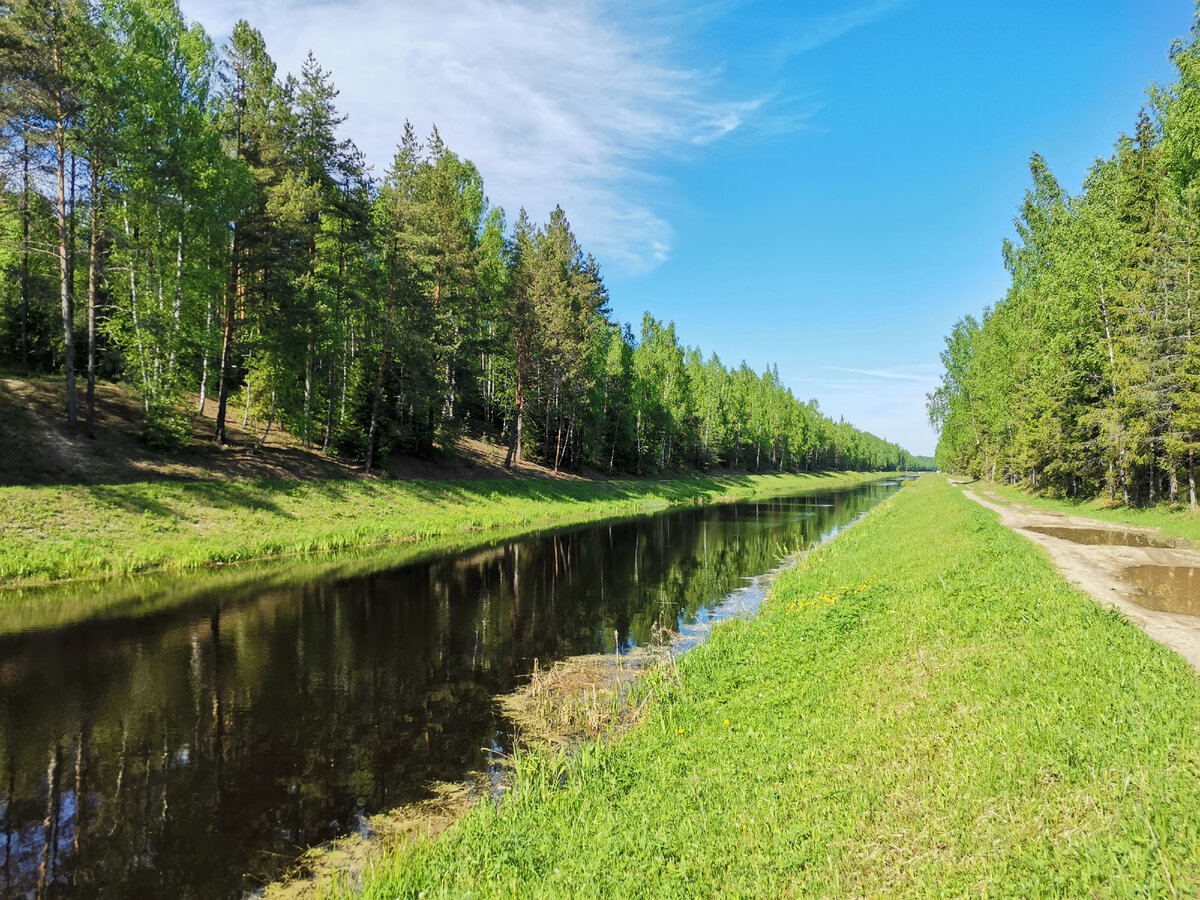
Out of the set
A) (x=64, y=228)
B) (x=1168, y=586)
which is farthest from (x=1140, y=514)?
(x=64, y=228)

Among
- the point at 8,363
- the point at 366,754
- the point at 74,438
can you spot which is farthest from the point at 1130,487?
the point at 8,363

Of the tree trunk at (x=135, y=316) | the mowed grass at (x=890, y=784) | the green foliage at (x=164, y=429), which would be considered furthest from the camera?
the green foliage at (x=164, y=429)

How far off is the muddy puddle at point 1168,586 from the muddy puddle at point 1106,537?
4795 millimetres

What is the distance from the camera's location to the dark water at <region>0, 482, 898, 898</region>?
6.76 meters

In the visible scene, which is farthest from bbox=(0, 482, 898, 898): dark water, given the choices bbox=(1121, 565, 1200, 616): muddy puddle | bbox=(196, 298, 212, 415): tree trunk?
bbox=(196, 298, 212, 415): tree trunk

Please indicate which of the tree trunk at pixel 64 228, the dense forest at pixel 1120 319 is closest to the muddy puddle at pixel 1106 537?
the dense forest at pixel 1120 319

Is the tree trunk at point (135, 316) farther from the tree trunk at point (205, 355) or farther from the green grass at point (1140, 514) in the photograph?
the green grass at point (1140, 514)

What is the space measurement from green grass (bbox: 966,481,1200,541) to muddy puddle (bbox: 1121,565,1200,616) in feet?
26.3

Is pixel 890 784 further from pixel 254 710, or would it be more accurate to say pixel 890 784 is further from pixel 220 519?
pixel 220 519

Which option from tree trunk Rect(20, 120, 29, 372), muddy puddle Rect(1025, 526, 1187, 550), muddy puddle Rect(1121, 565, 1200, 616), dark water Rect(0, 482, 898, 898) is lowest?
dark water Rect(0, 482, 898, 898)

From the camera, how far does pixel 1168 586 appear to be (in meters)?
13.2

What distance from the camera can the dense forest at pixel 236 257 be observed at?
22562 millimetres

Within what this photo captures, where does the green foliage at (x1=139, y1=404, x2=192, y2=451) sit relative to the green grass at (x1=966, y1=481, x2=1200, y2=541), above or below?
above

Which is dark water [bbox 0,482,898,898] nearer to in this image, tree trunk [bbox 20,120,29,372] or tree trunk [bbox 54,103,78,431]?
tree trunk [bbox 54,103,78,431]
